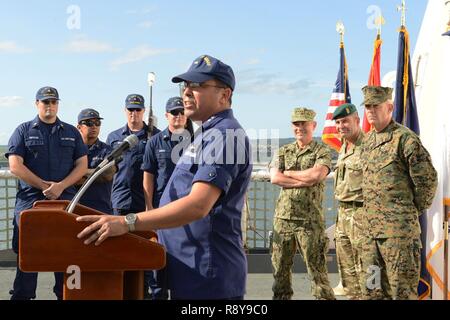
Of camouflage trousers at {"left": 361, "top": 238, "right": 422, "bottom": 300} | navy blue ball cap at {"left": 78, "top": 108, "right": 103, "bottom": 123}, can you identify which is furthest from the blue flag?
navy blue ball cap at {"left": 78, "top": 108, "right": 103, "bottom": 123}

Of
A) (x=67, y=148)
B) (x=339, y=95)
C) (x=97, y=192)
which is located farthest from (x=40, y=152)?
(x=339, y=95)

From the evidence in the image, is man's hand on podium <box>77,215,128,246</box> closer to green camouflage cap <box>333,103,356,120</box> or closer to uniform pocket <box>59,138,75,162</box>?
uniform pocket <box>59,138,75,162</box>

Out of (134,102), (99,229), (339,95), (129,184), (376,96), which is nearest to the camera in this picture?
(99,229)

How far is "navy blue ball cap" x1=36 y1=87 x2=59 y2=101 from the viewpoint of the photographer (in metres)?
4.42

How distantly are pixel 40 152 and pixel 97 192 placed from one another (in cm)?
74

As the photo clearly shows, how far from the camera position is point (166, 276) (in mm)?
2018

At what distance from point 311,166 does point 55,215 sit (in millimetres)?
3166

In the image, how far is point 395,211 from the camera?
3.40m

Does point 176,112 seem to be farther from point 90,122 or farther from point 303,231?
point 303,231

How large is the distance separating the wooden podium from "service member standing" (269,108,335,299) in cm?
284

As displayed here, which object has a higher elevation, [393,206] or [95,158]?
[95,158]

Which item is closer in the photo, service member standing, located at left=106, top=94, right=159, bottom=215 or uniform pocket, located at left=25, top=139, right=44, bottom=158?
uniform pocket, located at left=25, top=139, right=44, bottom=158
